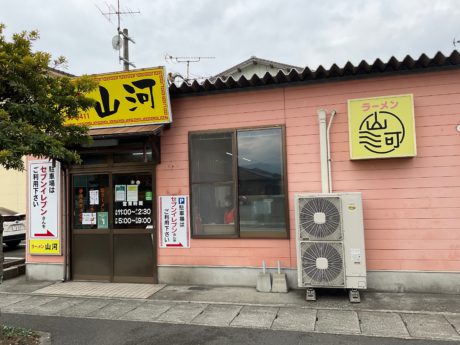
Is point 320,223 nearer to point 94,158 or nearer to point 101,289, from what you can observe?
point 101,289

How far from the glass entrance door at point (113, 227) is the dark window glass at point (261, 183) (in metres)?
1.89

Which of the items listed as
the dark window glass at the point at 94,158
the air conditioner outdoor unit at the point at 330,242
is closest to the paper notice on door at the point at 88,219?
the dark window glass at the point at 94,158

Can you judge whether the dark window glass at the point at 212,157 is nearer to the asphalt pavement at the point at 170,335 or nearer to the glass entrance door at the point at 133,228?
the glass entrance door at the point at 133,228

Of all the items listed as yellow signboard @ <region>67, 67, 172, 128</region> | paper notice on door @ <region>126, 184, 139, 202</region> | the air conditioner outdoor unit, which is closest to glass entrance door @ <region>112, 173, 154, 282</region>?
paper notice on door @ <region>126, 184, 139, 202</region>

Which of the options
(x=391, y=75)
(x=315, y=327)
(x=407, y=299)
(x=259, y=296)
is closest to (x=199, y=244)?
(x=259, y=296)

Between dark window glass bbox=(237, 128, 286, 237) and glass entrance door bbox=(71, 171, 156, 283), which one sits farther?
glass entrance door bbox=(71, 171, 156, 283)

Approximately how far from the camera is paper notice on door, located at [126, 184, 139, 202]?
8117 millimetres

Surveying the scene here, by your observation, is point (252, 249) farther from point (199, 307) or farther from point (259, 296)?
point (199, 307)

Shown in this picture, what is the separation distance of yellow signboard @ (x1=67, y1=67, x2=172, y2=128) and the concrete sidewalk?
10.2 feet

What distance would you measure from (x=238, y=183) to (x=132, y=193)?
86.7 inches

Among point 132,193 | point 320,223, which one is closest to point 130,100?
point 132,193

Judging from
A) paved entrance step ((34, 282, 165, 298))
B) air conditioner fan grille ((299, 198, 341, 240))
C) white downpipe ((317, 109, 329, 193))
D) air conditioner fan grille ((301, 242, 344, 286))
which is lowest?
paved entrance step ((34, 282, 165, 298))

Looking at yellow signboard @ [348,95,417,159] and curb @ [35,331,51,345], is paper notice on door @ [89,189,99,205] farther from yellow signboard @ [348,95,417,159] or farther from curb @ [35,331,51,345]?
yellow signboard @ [348,95,417,159]

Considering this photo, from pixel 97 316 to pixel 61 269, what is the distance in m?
2.74
